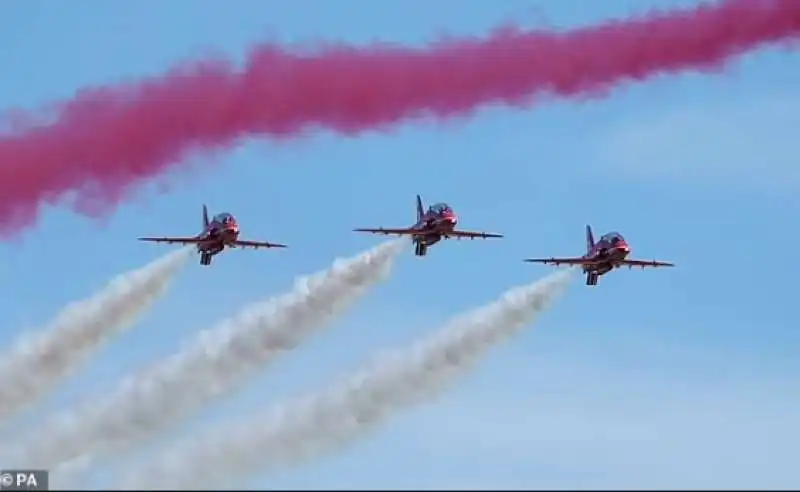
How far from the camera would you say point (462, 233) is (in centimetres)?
14050

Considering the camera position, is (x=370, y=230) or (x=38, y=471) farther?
(x=370, y=230)

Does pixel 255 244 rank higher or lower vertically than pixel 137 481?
higher

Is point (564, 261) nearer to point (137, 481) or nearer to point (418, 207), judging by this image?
point (418, 207)

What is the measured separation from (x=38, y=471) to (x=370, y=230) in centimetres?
2478

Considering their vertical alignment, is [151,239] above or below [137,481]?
above

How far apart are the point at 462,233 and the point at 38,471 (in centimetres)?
2935

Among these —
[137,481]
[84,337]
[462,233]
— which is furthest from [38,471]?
[462,233]

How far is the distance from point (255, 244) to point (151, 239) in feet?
18.1

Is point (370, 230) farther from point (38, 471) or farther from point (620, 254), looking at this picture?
point (38, 471)

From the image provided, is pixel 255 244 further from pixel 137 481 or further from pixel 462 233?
pixel 137 481

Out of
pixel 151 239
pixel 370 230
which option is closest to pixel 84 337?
pixel 151 239

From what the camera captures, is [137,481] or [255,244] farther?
[255,244]

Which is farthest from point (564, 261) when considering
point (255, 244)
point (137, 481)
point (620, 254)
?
point (137, 481)

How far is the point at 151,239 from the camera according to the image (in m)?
139
